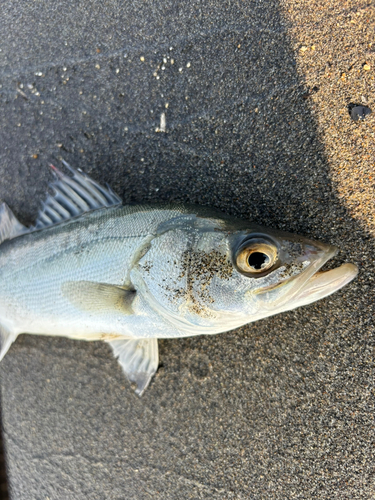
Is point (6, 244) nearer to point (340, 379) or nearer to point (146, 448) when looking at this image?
point (146, 448)

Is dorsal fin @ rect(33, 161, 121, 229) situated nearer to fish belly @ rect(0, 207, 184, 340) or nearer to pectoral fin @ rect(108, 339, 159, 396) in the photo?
fish belly @ rect(0, 207, 184, 340)

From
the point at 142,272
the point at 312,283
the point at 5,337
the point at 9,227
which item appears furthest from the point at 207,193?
the point at 5,337

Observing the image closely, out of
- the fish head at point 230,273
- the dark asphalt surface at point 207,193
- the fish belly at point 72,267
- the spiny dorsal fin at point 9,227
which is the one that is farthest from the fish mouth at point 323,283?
the spiny dorsal fin at point 9,227

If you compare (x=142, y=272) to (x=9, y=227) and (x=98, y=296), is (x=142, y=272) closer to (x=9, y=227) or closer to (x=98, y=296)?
(x=98, y=296)

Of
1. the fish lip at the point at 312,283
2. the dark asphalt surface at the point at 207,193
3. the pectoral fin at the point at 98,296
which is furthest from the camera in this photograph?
the dark asphalt surface at the point at 207,193

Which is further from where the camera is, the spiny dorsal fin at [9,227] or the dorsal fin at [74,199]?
the spiny dorsal fin at [9,227]

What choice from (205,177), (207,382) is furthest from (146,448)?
(205,177)

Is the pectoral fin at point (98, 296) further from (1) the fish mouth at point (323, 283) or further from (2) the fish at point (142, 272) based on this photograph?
(1) the fish mouth at point (323, 283)
